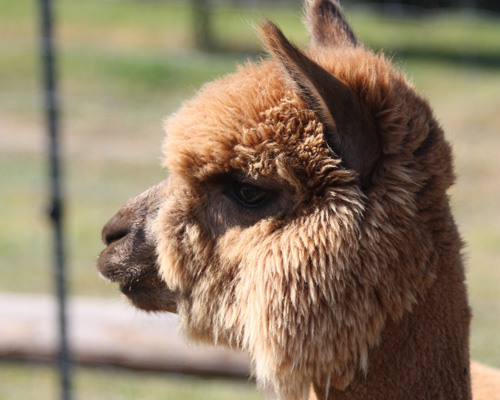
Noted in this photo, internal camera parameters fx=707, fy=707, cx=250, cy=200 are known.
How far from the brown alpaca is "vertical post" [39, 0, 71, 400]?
2120 mm

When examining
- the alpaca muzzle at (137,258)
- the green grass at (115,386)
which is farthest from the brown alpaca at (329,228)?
the green grass at (115,386)

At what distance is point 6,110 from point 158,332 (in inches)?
473

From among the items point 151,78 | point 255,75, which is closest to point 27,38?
point 151,78

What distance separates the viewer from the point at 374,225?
1988mm

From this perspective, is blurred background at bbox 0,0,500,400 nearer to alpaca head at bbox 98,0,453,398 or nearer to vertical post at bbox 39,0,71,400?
vertical post at bbox 39,0,71,400

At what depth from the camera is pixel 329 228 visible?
2000 mm

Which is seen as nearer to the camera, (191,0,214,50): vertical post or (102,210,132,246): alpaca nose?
(102,210,132,246): alpaca nose

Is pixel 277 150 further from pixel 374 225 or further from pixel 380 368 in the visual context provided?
pixel 380 368

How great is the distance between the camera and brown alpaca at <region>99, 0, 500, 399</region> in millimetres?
1991

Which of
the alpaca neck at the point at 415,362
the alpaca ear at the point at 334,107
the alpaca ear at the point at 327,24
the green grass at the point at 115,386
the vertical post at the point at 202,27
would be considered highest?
the vertical post at the point at 202,27

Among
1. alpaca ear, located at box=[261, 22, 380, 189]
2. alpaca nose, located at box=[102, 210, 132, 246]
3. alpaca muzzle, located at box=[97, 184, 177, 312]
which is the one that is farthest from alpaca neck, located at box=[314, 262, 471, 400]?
alpaca nose, located at box=[102, 210, 132, 246]

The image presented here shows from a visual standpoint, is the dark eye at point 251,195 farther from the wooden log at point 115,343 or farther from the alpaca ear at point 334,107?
the wooden log at point 115,343

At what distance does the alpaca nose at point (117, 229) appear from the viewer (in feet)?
7.80

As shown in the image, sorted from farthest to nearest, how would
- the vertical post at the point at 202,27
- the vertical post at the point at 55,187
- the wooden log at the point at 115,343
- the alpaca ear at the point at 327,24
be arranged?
the vertical post at the point at 202,27 < the wooden log at the point at 115,343 < the vertical post at the point at 55,187 < the alpaca ear at the point at 327,24
